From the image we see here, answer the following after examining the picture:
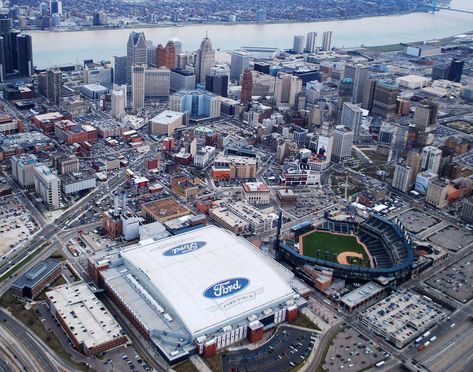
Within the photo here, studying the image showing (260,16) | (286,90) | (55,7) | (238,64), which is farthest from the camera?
(260,16)

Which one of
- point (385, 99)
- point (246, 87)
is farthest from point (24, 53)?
point (385, 99)

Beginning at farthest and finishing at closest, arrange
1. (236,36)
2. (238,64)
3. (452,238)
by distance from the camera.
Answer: (236,36) < (238,64) < (452,238)

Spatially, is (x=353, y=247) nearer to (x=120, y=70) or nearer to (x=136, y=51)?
(x=136, y=51)

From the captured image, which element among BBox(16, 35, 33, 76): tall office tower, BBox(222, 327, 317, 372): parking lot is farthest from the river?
BBox(222, 327, 317, 372): parking lot

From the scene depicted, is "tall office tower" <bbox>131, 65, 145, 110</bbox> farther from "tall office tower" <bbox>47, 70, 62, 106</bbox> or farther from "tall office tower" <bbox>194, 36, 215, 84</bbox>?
"tall office tower" <bbox>194, 36, 215, 84</bbox>

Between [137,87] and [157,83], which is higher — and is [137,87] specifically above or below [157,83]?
above

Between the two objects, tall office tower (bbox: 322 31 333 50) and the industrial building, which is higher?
tall office tower (bbox: 322 31 333 50)

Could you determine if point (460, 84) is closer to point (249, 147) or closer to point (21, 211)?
point (249, 147)
